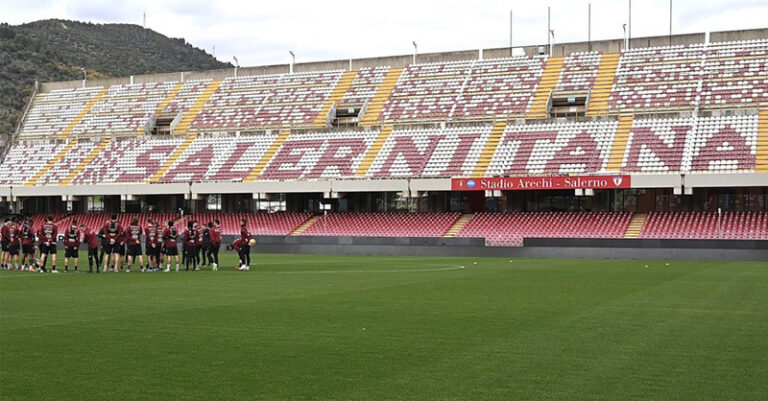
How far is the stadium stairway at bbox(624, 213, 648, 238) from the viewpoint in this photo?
4291 cm

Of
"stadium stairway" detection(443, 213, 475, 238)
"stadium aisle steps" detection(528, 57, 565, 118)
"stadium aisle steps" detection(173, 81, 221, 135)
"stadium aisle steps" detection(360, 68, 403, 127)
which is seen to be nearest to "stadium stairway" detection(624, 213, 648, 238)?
"stadium stairway" detection(443, 213, 475, 238)

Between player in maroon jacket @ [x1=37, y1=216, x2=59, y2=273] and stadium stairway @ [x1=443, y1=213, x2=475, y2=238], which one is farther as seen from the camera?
stadium stairway @ [x1=443, y1=213, x2=475, y2=238]

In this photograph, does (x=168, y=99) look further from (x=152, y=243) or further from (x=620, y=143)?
(x=152, y=243)

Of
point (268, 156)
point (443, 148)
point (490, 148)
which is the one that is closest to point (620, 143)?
point (490, 148)

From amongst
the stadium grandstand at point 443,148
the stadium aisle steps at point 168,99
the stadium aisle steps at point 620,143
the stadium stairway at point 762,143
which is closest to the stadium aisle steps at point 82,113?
the stadium grandstand at point 443,148

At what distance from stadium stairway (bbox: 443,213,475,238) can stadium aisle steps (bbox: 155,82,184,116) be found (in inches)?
1033

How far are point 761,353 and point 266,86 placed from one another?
5520 centimetres

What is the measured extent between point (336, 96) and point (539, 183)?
1905 cm

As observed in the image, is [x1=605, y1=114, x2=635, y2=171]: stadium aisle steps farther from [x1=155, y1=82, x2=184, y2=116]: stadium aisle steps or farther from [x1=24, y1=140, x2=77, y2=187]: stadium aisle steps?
[x1=24, y1=140, x2=77, y2=187]: stadium aisle steps

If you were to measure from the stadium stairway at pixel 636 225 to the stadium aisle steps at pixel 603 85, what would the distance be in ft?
25.8

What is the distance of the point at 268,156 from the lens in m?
55.7

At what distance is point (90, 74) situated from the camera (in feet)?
360

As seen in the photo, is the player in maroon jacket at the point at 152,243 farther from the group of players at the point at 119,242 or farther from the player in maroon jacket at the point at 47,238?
the player in maroon jacket at the point at 47,238

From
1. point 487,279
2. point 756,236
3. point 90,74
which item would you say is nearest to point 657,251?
point 756,236
